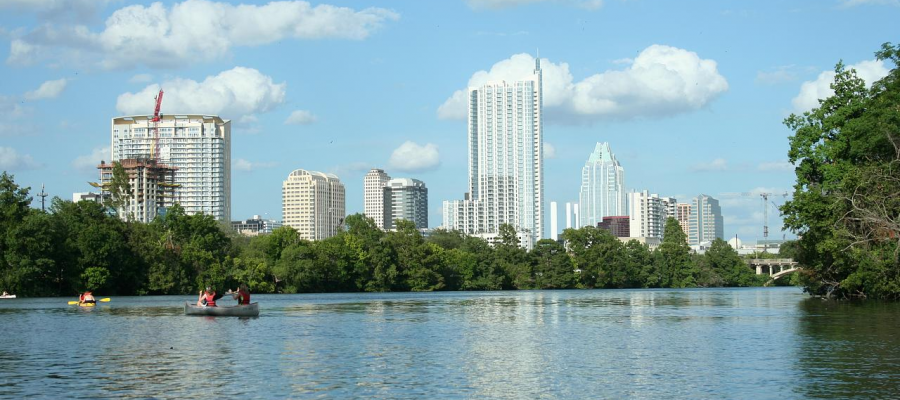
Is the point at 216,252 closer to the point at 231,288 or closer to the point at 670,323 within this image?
the point at 231,288

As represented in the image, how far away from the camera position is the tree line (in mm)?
96938

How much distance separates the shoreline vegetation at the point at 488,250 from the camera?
60.2 metres

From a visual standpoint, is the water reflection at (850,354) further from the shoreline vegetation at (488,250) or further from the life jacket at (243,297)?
the life jacket at (243,297)

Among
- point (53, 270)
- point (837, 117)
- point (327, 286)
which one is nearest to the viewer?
point (837, 117)

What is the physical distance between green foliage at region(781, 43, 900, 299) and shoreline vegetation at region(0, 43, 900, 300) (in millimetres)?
99

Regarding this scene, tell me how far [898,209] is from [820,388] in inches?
1517

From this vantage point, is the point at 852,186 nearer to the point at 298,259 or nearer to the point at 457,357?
the point at 457,357

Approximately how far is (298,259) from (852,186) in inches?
3074

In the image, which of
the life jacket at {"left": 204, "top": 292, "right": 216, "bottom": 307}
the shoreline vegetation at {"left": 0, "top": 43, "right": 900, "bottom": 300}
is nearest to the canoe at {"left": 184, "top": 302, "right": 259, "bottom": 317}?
the life jacket at {"left": 204, "top": 292, "right": 216, "bottom": 307}

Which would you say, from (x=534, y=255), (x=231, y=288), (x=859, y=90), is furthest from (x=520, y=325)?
(x=534, y=255)

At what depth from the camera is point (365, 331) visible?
149ft

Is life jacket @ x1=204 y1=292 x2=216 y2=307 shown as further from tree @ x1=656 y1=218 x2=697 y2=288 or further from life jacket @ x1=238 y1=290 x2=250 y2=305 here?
tree @ x1=656 y1=218 x2=697 y2=288

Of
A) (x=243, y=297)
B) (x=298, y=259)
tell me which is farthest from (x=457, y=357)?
(x=298, y=259)

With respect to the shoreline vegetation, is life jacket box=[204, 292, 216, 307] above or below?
below
